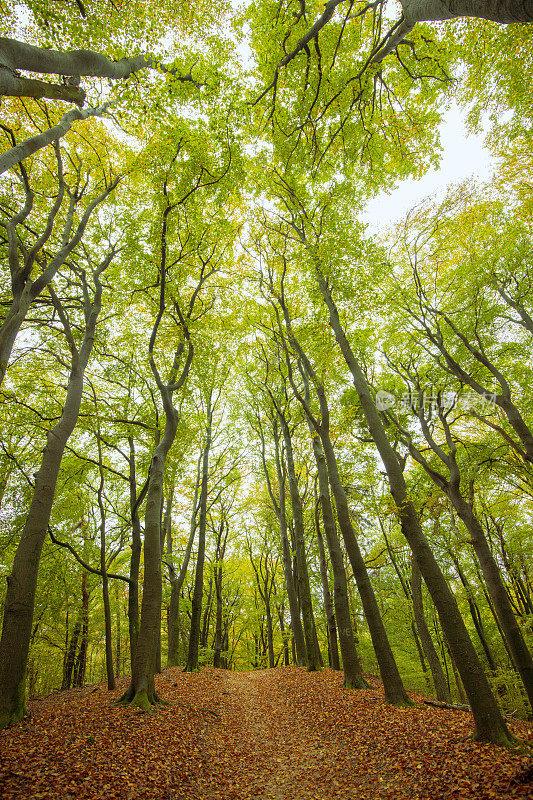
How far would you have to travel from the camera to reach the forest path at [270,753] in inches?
176

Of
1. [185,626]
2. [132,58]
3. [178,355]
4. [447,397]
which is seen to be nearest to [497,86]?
[132,58]

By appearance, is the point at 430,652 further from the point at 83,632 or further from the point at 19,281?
the point at 19,281

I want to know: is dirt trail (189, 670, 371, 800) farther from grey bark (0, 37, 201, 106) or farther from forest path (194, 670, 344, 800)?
grey bark (0, 37, 201, 106)

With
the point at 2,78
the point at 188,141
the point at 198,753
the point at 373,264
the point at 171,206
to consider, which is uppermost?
the point at 188,141

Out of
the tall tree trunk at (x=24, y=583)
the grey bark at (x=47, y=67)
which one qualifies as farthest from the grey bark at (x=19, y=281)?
the tall tree trunk at (x=24, y=583)

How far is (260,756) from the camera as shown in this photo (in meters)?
5.66

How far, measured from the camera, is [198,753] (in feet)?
17.4

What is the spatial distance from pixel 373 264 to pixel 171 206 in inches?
201

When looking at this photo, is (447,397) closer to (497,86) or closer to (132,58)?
(497,86)

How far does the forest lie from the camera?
15.6 feet

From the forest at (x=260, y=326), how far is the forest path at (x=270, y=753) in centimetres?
→ 7

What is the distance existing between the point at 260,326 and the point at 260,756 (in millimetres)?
10642

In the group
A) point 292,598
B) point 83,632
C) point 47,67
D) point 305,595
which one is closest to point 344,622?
point 305,595

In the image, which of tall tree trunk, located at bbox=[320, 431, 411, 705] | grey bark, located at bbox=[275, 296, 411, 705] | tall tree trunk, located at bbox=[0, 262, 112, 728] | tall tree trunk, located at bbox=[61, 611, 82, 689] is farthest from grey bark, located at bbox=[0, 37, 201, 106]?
tall tree trunk, located at bbox=[61, 611, 82, 689]
